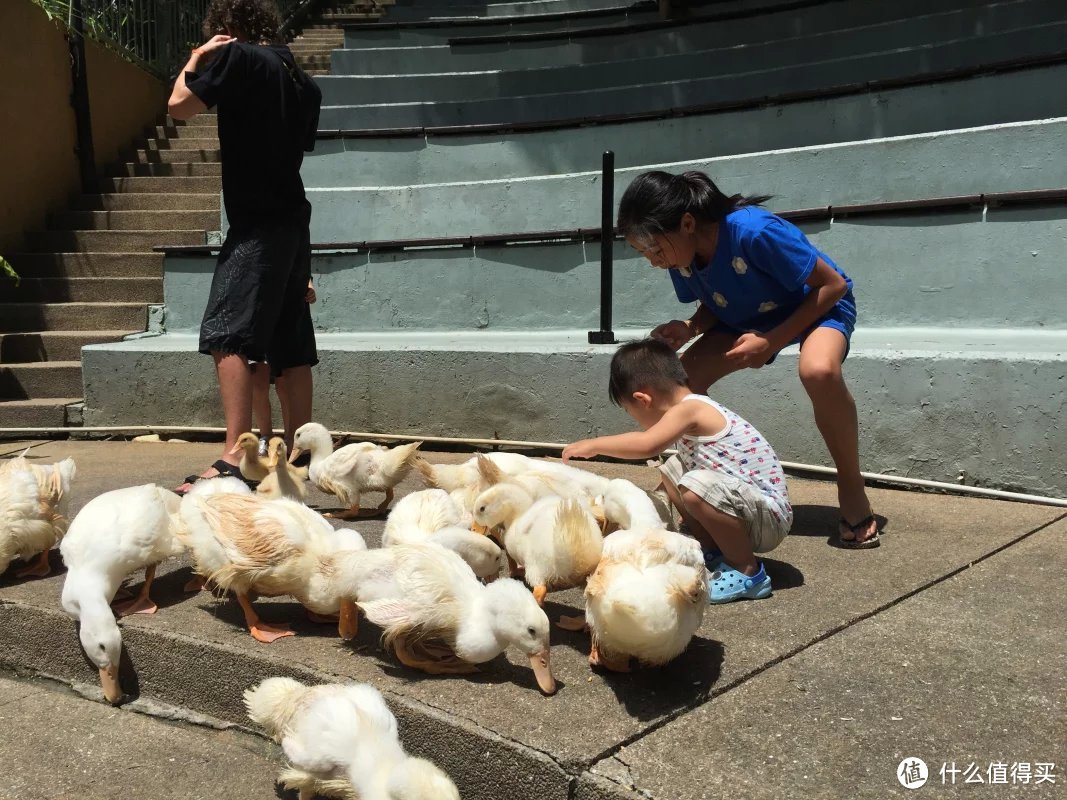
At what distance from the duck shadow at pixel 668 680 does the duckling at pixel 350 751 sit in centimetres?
50

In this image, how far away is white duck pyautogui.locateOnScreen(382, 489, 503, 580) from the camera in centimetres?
310

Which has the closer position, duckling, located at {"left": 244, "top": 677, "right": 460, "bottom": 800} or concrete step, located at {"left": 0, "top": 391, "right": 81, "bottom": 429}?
duckling, located at {"left": 244, "top": 677, "right": 460, "bottom": 800}

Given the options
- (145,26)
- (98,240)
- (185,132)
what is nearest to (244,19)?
(98,240)

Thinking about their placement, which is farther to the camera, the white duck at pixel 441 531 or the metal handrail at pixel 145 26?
the metal handrail at pixel 145 26

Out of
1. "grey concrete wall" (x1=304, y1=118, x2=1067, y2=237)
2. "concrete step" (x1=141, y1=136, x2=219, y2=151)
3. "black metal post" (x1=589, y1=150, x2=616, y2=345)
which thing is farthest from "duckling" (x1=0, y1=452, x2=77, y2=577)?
"concrete step" (x1=141, y1=136, x2=219, y2=151)

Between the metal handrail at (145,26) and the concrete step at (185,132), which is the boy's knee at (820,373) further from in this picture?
the concrete step at (185,132)

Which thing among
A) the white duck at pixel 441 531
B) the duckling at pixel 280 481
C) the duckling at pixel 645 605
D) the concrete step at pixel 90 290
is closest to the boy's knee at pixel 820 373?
the duckling at pixel 645 605

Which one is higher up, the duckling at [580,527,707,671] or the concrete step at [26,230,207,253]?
the concrete step at [26,230,207,253]

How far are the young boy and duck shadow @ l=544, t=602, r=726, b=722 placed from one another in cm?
40

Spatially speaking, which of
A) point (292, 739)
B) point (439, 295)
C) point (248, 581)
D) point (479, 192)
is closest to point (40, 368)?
point (439, 295)

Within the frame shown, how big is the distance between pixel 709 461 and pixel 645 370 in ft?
1.23

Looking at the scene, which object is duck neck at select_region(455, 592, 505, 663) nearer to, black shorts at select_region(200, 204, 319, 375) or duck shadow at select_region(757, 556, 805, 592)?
duck shadow at select_region(757, 556, 805, 592)

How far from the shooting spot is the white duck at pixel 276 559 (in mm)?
2898

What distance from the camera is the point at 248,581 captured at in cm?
294
